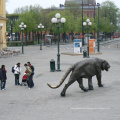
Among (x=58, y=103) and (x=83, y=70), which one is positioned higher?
(x=83, y=70)

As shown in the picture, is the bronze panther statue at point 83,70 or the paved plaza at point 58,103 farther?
the bronze panther statue at point 83,70

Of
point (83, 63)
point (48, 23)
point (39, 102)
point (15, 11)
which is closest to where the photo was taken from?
point (39, 102)

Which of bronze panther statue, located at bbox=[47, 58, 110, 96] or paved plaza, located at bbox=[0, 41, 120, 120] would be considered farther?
bronze panther statue, located at bbox=[47, 58, 110, 96]

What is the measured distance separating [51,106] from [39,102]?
92cm

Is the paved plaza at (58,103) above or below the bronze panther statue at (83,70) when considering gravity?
below

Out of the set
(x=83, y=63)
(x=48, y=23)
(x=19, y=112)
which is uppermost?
(x=48, y=23)

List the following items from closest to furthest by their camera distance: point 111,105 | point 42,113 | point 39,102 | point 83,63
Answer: point 42,113, point 111,105, point 39,102, point 83,63

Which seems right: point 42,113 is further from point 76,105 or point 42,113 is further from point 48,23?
point 48,23

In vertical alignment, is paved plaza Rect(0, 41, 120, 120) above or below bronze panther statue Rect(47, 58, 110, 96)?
below

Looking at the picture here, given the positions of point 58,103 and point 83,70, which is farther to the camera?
point 83,70

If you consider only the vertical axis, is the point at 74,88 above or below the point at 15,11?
below

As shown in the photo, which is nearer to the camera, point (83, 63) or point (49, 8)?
point (83, 63)

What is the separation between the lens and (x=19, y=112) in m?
11.7

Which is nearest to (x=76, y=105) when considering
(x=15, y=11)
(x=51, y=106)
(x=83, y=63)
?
(x=51, y=106)
